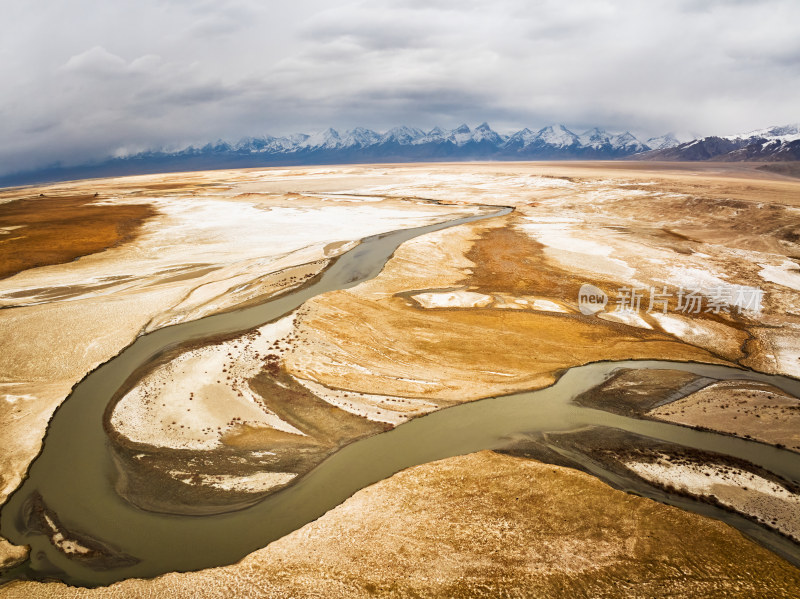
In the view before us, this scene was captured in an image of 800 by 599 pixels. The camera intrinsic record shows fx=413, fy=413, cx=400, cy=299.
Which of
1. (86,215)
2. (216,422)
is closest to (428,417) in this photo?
(216,422)

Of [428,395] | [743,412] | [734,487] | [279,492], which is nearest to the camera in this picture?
[734,487]

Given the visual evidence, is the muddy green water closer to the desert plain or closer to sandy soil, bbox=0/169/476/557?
the desert plain

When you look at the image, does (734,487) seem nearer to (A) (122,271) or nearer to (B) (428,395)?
(B) (428,395)

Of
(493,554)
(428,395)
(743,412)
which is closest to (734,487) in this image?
(743,412)

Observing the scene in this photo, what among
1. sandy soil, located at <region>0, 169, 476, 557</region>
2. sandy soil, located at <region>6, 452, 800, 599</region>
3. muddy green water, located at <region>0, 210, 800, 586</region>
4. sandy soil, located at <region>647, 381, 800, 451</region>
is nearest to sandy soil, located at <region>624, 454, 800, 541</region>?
muddy green water, located at <region>0, 210, 800, 586</region>

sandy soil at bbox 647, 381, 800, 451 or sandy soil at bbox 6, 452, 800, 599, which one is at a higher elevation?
sandy soil at bbox 647, 381, 800, 451

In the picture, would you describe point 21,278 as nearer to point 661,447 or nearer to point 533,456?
point 533,456
